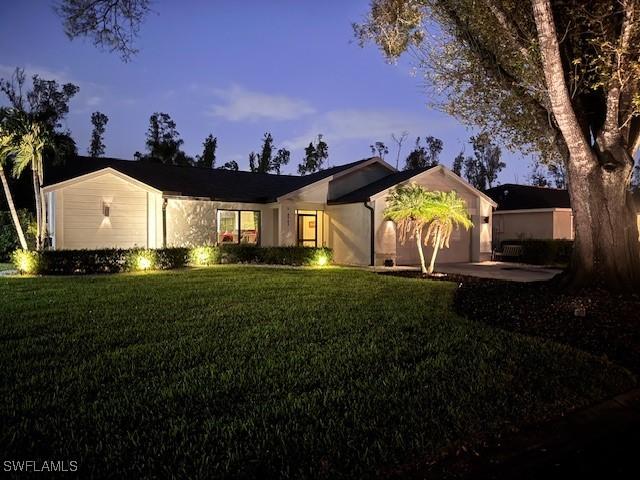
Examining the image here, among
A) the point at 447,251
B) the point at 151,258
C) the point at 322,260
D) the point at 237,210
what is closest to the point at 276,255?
the point at 322,260

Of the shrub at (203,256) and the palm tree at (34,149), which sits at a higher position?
the palm tree at (34,149)

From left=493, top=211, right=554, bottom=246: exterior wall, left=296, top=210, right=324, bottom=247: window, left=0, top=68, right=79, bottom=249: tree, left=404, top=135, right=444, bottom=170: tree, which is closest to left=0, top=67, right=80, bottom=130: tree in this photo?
left=0, top=68, right=79, bottom=249: tree

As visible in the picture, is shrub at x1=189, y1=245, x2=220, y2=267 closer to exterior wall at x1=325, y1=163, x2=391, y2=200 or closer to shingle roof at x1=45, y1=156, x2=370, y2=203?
shingle roof at x1=45, y1=156, x2=370, y2=203

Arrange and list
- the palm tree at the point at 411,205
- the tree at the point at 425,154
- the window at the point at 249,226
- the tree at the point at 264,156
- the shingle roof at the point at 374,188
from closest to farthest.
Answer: the palm tree at the point at 411,205
the shingle roof at the point at 374,188
the window at the point at 249,226
the tree at the point at 264,156
the tree at the point at 425,154

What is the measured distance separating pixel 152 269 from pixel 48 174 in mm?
7809

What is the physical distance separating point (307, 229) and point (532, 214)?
1467 centimetres

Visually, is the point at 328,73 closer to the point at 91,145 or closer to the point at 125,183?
the point at 125,183

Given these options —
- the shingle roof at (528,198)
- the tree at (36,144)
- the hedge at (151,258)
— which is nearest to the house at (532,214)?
the shingle roof at (528,198)

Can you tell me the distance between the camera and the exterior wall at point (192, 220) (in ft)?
60.5

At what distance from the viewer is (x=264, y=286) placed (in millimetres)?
11484

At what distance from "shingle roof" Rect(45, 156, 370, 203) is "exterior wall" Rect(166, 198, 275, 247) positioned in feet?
1.28

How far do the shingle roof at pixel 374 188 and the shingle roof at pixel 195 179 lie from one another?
4.08 feet

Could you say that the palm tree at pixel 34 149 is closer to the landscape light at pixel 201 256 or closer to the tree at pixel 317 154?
the landscape light at pixel 201 256

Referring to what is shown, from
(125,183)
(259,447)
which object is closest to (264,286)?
(259,447)
